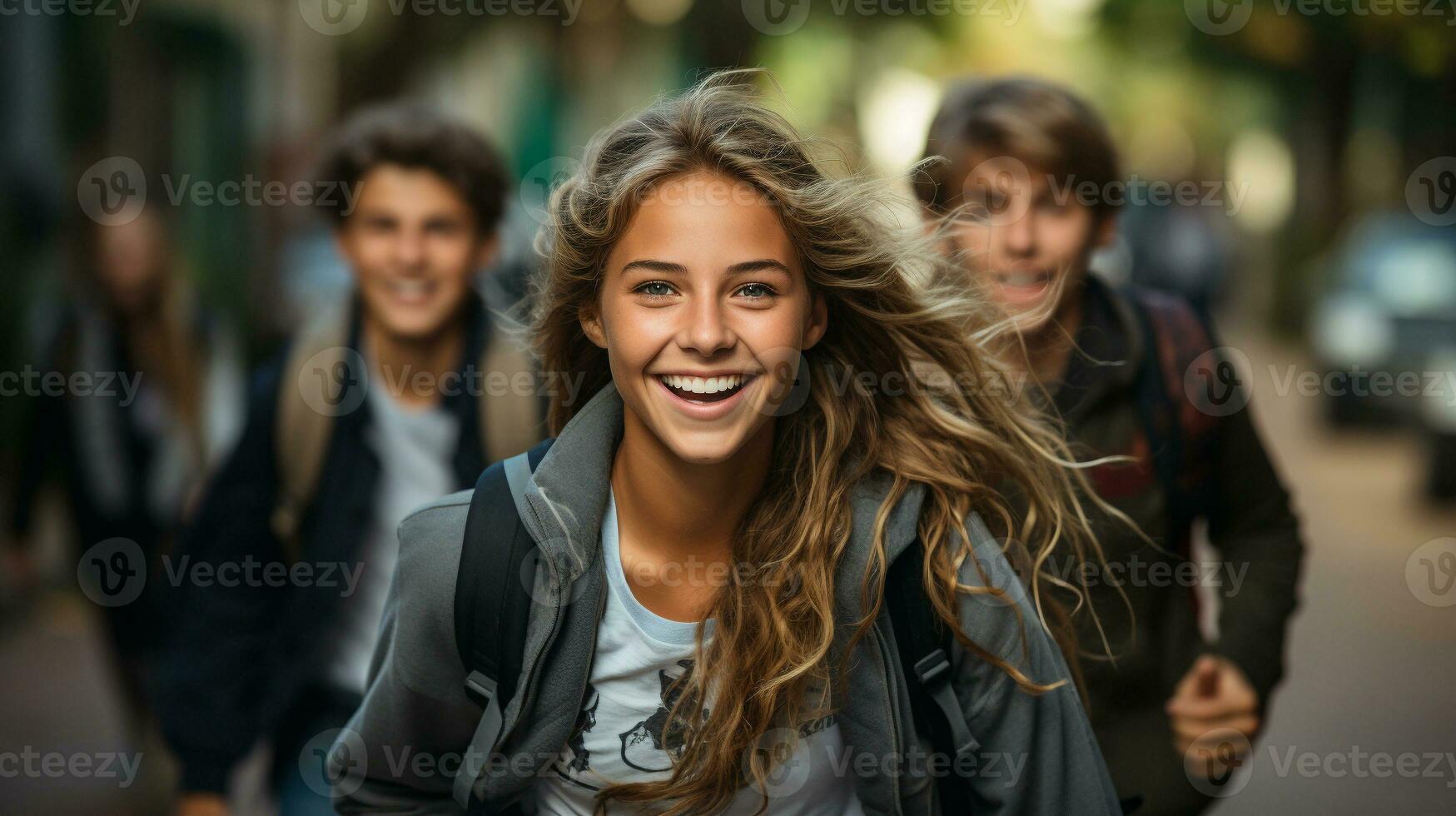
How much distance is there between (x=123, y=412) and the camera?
6.62 m

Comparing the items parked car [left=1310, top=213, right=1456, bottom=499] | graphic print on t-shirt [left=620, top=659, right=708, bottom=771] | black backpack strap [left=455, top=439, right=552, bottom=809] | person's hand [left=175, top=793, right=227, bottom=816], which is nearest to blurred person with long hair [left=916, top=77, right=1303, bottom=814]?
graphic print on t-shirt [left=620, top=659, right=708, bottom=771]

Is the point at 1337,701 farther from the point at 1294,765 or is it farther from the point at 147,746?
the point at 147,746

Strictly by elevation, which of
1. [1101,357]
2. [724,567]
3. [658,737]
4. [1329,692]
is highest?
[1101,357]

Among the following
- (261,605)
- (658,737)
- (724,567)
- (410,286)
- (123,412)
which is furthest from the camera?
(123,412)

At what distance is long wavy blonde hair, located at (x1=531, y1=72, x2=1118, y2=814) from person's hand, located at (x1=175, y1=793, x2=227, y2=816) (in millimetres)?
1600

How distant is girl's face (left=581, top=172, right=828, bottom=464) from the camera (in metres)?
2.58

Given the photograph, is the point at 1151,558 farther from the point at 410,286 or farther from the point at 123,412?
the point at 123,412

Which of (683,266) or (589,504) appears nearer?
(683,266)

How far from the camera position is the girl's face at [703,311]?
2.58m

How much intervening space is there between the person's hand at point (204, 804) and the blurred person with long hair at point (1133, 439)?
220 centimetres

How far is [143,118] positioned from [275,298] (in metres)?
3.12

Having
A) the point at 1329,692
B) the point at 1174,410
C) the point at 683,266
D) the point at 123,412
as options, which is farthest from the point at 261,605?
the point at 1329,692

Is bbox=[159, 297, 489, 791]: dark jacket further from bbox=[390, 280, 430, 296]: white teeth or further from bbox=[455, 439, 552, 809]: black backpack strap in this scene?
bbox=[455, 439, 552, 809]: black backpack strap

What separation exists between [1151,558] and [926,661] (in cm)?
105
